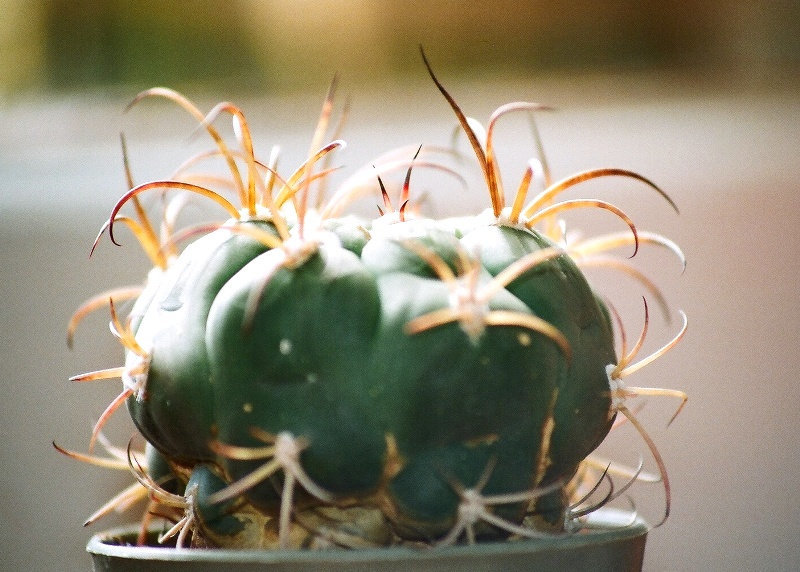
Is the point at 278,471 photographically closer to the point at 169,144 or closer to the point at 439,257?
the point at 439,257

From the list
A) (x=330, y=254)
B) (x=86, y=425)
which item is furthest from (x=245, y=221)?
(x=86, y=425)

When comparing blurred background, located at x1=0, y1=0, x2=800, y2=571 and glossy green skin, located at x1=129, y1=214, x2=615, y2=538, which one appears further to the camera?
blurred background, located at x1=0, y1=0, x2=800, y2=571

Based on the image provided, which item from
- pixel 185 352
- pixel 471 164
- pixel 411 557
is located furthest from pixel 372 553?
pixel 471 164

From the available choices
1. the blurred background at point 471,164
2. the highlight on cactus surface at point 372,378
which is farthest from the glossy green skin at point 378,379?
the blurred background at point 471,164

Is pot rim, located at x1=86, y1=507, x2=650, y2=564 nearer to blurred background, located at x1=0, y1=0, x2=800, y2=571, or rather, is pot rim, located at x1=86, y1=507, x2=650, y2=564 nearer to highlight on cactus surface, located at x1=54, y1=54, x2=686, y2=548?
highlight on cactus surface, located at x1=54, y1=54, x2=686, y2=548

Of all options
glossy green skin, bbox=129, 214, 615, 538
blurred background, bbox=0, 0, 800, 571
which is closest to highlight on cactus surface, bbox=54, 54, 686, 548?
glossy green skin, bbox=129, 214, 615, 538

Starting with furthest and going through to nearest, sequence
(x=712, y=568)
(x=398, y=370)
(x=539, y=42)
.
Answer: (x=539, y=42), (x=712, y=568), (x=398, y=370)

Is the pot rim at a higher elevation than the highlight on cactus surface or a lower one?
lower
